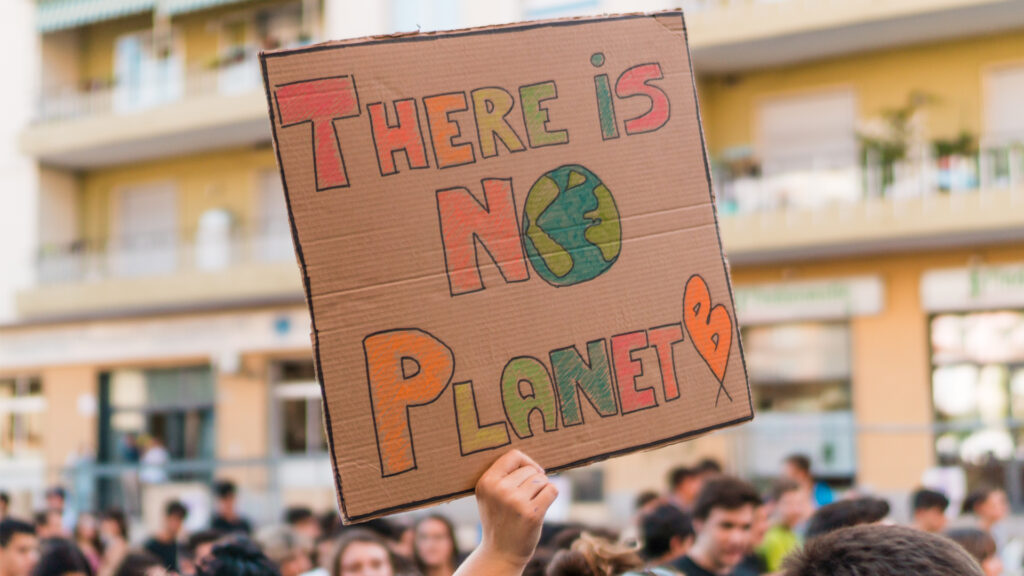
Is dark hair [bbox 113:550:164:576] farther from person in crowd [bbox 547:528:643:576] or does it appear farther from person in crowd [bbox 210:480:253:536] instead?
person in crowd [bbox 210:480:253:536]

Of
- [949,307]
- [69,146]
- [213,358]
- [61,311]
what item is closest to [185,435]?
[213,358]

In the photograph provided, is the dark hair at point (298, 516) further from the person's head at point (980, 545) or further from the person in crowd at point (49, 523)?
the person's head at point (980, 545)

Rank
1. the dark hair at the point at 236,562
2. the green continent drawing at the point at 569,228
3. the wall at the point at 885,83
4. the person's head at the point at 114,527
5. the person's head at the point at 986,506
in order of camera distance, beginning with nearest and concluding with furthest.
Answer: the green continent drawing at the point at 569,228 < the dark hair at the point at 236,562 < the person's head at the point at 986,506 < the person's head at the point at 114,527 < the wall at the point at 885,83

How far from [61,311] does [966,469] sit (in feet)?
50.8

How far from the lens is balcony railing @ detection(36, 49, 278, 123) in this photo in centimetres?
1997

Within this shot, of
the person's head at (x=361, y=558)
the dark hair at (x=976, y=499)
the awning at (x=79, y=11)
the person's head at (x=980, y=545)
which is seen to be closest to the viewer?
the person's head at (x=361, y=558)

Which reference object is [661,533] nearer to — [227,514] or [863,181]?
[227,514]

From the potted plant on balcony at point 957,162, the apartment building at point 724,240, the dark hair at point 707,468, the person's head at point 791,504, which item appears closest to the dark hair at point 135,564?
the person's head at point 791,504

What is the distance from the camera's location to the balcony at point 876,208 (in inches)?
540

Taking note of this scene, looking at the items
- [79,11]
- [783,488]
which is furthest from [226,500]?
[79,11]

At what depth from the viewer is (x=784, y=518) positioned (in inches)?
298

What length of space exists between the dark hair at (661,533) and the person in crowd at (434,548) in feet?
4.56

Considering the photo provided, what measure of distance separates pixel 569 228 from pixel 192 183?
1921 cm

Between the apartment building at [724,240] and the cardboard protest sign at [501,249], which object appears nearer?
the cardboard protest sign at [501,249]
